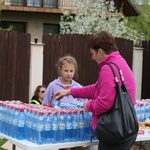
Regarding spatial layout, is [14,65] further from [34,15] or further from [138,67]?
[34,15]

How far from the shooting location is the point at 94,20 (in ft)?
60.3

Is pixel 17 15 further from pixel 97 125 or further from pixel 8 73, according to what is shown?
pixel 97 125

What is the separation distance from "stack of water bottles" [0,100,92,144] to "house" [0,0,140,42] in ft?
55.6

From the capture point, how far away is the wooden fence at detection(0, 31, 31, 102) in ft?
36.1

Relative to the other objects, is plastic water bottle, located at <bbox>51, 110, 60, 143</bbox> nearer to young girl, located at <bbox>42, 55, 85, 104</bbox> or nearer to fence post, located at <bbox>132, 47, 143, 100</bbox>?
young girl, located at <bbox>42, 55, 85, 104</bbox>

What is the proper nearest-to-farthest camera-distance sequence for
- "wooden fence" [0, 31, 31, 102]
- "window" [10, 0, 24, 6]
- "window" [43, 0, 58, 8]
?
"wooden fence" [0, 31, 31, 102]
"window" [10, 0, 24, 6]
"window" [43, 0, 58, 8]

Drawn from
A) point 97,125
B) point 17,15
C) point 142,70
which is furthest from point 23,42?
point 17,15

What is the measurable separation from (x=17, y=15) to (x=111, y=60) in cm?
1840

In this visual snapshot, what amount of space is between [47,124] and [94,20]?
556 inches

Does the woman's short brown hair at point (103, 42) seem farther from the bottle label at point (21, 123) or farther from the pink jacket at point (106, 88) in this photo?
the bottle label at point (21, 123)

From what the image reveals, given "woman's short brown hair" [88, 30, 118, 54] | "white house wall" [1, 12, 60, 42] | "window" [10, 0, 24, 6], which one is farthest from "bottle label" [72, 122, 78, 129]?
"window" [10, 0, 24, 6]

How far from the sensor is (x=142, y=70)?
1437 centimetres

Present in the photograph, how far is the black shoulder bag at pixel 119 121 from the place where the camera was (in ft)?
13.7

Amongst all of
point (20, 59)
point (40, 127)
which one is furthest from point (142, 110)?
point (20, 59)
